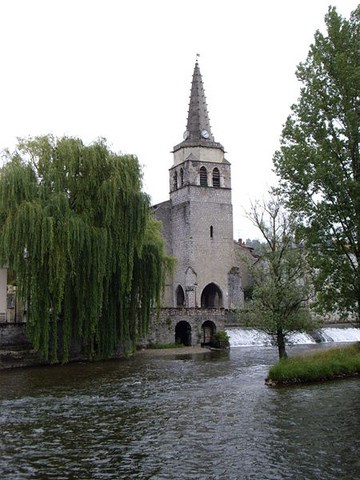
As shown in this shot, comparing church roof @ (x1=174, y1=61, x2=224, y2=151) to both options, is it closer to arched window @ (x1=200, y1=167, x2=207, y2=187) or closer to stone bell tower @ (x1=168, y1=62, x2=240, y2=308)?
stone bell tower @ (x1=168, y1=62, x2=240, y2=308)

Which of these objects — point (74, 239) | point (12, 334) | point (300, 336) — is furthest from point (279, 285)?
point (300, 336)

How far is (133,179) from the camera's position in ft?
78.4

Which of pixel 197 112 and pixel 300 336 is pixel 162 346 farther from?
pixel 197 112

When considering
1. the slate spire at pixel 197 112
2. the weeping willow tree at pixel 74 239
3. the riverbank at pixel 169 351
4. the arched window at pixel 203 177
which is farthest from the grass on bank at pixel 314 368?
the slate spire at pixel 197 112

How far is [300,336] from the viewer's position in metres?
40.8

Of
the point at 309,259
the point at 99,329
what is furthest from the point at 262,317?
the point at 99,329

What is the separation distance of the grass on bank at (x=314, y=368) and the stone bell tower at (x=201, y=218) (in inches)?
1187

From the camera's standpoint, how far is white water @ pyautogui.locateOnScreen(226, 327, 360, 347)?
3788cm

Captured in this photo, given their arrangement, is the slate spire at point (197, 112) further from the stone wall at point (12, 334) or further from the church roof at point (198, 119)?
the stone wall at point (12, 334)

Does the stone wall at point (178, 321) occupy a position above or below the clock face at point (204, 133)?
below

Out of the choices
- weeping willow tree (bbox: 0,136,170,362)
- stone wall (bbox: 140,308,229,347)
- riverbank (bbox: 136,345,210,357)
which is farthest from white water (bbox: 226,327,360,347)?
weeping willow tree (bbox: 0,136,170,362)

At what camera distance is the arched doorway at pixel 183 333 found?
36.8 meters

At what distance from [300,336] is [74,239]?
80.8 ft

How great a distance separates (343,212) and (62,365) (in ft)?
44.1
